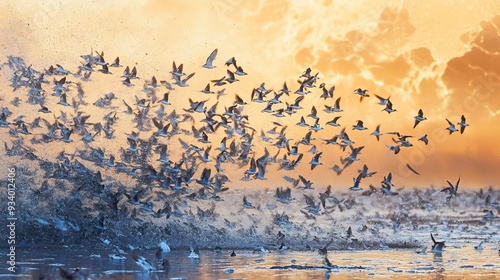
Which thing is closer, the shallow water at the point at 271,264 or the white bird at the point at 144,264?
the shallow water at the point at 271,264

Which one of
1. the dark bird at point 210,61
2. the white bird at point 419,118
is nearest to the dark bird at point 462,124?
the white bird at point 419,118

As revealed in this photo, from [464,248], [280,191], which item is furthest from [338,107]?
[464,248]

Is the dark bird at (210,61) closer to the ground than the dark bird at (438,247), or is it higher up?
higher up

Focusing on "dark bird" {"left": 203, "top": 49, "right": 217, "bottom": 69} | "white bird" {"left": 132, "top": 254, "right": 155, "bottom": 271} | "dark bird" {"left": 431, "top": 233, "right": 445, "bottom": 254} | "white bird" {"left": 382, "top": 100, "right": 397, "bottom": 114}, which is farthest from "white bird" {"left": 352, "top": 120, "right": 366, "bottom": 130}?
"white bird" {"left": 132, "top": 254, "right": 155, "bottom": 271}

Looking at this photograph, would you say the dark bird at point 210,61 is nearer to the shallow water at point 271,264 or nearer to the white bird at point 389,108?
the shallow water at point 271,264

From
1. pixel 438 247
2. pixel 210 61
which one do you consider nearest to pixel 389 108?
pixel 438 247

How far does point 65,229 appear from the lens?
38375 mm

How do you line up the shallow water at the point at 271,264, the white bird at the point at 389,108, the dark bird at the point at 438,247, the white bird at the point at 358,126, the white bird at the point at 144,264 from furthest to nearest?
the white bird at the point at 358,126, the white bird at the point at 389,108, the dark bird at the point at 438,247, the white bird at the point at 144,264, the shallow water at the point at 271,264

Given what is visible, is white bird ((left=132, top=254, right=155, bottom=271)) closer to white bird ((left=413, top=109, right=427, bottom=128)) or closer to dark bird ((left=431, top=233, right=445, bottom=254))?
dark bird ((left=431, top=233, right=445, bottom=254))

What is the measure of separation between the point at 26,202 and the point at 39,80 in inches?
178

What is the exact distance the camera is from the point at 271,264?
105 feet

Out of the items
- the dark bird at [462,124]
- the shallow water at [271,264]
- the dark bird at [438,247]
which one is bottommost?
the shallow water at [271,264]

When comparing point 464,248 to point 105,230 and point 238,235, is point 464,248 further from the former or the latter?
point 105,230

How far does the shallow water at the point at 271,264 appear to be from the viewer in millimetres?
28625
